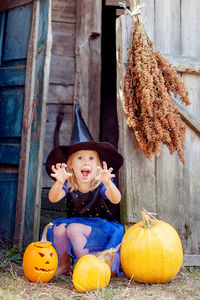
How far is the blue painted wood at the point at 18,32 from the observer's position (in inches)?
151

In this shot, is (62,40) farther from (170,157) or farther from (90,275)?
(90,275)

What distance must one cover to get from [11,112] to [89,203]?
60.7 inches

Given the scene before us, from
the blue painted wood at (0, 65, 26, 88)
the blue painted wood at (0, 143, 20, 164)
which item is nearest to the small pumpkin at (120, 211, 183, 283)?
the blue painted wood at (0, 143, 20, 164)

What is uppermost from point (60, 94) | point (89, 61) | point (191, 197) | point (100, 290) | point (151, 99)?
point (89, 61)

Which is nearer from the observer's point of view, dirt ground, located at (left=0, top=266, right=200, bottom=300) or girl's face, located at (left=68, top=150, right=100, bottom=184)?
dirt ground, located at (left=0, top=266, right=200, bottom=300)

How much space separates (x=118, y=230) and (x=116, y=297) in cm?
83

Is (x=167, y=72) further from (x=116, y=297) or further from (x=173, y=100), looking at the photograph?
(x=116, y=297)

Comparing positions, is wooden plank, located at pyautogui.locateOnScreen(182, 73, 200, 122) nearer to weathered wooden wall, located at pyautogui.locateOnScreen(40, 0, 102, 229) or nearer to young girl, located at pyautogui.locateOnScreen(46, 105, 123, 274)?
young girl, located at pyautogui.locateOnScreen(46, 105, 123, 274)

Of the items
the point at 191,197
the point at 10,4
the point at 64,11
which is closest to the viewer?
the point at 191,197

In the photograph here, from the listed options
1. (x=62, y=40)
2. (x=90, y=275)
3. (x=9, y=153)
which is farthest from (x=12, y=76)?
(x=90, y=275)

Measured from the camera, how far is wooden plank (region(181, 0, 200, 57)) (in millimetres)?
3398

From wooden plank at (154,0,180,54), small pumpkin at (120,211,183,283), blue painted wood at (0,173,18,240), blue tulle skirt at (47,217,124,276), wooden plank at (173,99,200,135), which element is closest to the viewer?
small pumpkin at (120,211,183,283)

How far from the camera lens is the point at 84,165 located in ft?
9.37

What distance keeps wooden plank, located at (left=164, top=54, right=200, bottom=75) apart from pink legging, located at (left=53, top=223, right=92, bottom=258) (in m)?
1.74
